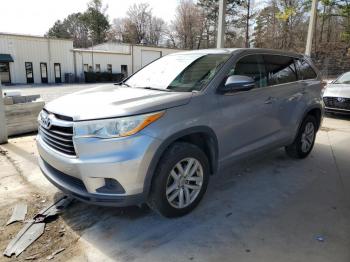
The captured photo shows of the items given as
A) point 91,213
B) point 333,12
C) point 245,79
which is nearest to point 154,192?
point 91,213

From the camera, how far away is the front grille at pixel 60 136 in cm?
288

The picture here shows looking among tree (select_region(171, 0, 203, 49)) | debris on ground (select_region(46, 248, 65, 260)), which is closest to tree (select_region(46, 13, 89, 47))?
tree (select_region(171, 0, 203, 49))

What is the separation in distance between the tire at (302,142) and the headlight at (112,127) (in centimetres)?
319

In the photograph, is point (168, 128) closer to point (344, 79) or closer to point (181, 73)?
point (181, 73)

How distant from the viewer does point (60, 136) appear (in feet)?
9.79

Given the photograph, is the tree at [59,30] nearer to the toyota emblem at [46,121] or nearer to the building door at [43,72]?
the building door at [43,72]

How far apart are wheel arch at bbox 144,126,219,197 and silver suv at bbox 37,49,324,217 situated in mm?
10

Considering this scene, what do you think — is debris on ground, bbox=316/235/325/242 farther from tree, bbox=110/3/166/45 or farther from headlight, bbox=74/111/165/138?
tree, bbox=110/3/166/45

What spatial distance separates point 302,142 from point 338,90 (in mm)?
5080

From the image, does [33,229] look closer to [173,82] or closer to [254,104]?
[173,82]

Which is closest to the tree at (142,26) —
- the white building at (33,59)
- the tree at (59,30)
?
the tree at (59,30)

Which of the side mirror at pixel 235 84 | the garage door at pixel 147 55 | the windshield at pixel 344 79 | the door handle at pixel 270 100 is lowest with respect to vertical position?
the door handle at pixel 270 100

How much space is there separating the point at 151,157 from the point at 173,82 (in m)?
1.18

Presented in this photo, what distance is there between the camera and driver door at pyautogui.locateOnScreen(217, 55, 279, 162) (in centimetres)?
356
